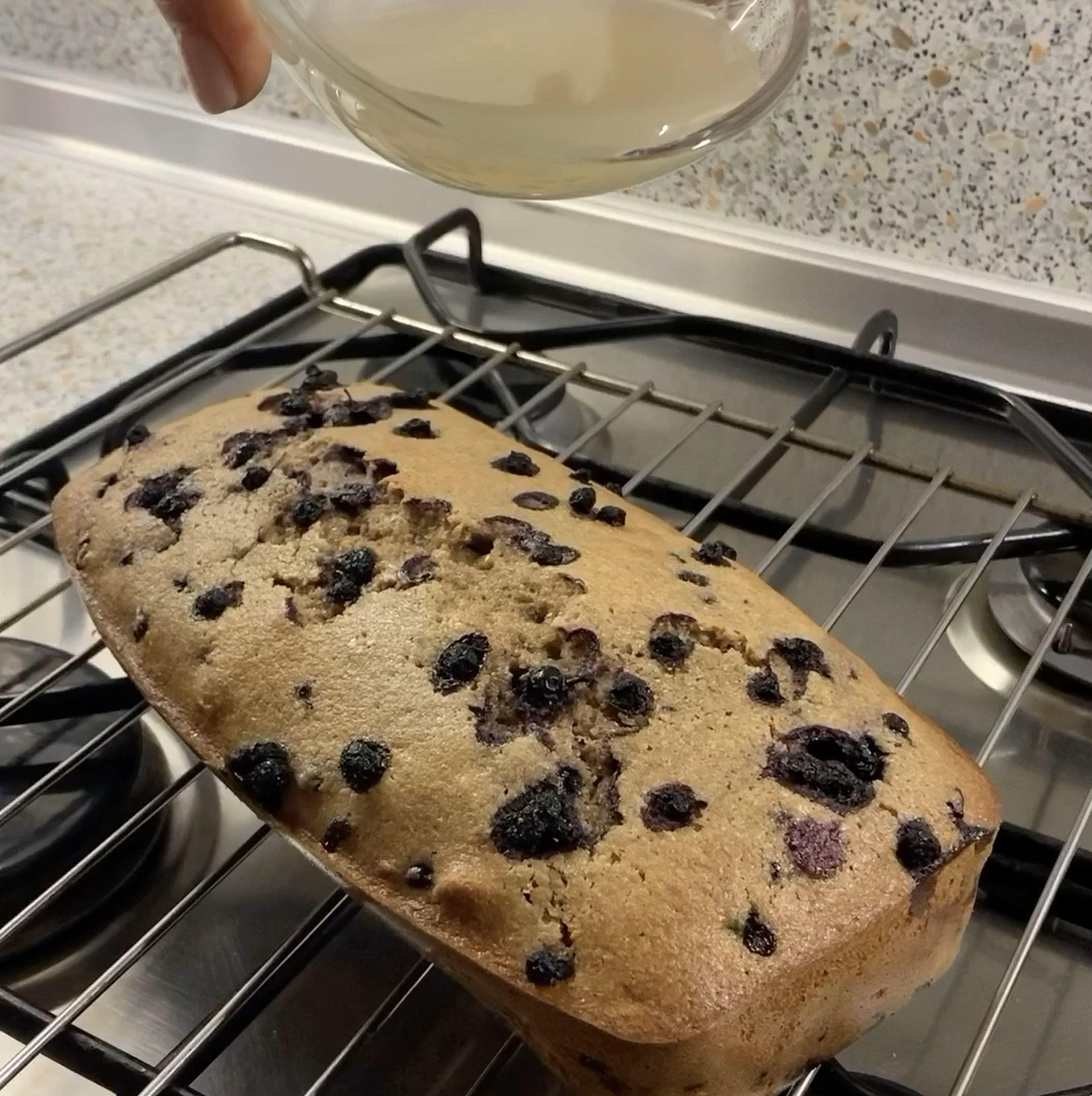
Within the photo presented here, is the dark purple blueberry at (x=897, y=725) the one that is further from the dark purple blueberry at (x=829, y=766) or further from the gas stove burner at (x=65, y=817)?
the gas stove burner at (x=65, y=817)

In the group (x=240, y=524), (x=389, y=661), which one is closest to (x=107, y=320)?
(x=240, y=524)

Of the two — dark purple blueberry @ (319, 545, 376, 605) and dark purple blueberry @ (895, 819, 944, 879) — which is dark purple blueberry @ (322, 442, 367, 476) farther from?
dark purple blueberry @ (895, 819, 944, 879)

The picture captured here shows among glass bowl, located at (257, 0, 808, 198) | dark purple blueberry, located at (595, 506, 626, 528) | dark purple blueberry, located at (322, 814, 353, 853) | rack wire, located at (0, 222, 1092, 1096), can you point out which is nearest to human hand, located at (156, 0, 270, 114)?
glass bowl, located at (257, 0, 808, 198)

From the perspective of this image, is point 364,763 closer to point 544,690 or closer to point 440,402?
point 544,690

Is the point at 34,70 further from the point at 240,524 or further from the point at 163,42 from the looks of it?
the point at 240,524

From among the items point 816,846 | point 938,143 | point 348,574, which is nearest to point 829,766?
point 816,846
